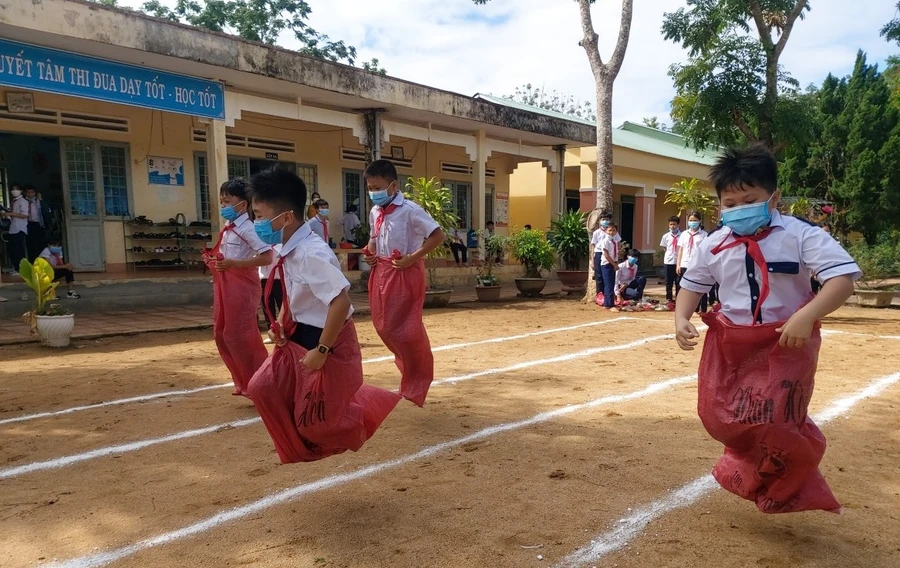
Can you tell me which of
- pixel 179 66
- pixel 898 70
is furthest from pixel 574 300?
pixel 898 70

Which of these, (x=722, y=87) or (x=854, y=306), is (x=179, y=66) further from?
(x=854, y=306)

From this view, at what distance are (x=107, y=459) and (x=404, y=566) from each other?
7.63ft

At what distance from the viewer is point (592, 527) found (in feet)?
10.1

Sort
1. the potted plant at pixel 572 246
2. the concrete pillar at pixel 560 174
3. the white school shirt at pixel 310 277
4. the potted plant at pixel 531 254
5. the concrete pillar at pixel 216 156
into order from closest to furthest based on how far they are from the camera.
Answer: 1. the white school shirt at pixel 310 277
2. the concrete pillar at pixel 216 156
3. the potted plant at pixel 531 254
4. the potted plant at pixel 572 246
5. the concrete pillar at pixel 560 174

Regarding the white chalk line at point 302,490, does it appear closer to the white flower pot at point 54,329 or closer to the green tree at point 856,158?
the white flower pot at point 54,329

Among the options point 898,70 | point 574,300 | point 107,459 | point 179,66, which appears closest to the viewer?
point 107,459

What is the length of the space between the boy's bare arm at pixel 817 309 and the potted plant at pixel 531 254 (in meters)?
11.7

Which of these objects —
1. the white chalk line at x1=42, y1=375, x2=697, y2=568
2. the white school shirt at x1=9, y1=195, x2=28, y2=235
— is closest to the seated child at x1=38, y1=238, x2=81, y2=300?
the white school shirt at x1=9, y1=195, x2=28, y2=235

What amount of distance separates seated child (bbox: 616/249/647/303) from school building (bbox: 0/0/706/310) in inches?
190

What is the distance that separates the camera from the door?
11.8 m

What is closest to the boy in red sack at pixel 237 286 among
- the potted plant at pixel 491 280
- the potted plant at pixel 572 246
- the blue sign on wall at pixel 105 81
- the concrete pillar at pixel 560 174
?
the blue sign on wall at pixel 105 81

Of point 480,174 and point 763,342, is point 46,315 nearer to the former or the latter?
point 763,342

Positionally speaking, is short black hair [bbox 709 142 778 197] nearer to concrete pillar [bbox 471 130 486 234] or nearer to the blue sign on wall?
the blue sign on wall

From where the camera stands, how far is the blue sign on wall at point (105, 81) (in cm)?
884
